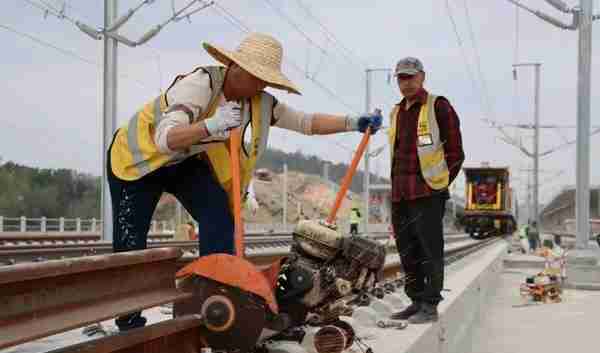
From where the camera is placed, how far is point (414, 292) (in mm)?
5148

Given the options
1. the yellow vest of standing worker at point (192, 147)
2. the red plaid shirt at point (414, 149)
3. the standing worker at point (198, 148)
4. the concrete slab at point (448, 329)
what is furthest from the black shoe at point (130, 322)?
the red plaid shirt at point (414, 149)

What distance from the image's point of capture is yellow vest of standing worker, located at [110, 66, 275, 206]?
342 centimetres

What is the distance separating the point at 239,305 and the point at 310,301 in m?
0.49

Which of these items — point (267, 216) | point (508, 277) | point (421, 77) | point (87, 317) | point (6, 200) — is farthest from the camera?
point (267, 216)

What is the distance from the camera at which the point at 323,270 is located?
343 cm

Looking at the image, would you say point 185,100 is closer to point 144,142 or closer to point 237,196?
point 144,142

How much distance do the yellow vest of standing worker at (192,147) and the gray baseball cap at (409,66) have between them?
1.53 metres

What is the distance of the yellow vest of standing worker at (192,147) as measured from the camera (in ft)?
11.2

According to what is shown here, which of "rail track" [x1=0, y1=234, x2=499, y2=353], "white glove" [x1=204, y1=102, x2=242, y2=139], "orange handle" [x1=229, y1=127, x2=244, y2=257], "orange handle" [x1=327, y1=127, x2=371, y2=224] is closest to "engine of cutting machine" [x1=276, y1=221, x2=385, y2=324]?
"orange handle" [x1=229, y1=127, x2=244, y2=257]

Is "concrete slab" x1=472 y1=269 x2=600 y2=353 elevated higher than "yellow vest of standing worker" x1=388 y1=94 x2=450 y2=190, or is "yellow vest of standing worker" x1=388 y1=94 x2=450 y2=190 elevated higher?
"yellow vest of standing worker" x1=388 y1=94 x2=450 y2=190

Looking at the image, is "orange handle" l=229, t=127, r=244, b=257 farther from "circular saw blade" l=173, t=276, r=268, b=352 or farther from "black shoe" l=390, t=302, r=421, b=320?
"black shoe" l=390, t=302, r=421, b=320

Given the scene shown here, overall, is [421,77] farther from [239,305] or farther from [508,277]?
[508,277]

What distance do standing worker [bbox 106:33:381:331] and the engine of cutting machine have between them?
406mm

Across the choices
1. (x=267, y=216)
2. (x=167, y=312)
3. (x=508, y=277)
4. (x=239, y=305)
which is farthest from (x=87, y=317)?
(x=267, y=216)
